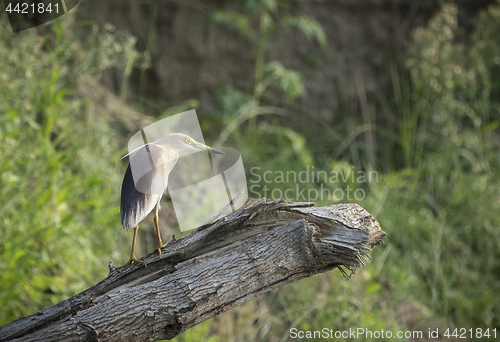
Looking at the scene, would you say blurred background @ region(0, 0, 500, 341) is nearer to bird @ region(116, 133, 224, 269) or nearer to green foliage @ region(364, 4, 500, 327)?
green foliage @ region(364, 4, 500, 327)

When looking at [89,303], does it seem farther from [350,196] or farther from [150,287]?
[350,196]

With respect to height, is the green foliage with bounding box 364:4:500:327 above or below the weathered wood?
below

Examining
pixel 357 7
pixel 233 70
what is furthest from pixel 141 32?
pixel 357 7

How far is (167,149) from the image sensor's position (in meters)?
0.67

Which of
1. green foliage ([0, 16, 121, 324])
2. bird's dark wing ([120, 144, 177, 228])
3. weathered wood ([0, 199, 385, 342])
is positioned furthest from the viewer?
green foliage ([0, 16, 121, 324])

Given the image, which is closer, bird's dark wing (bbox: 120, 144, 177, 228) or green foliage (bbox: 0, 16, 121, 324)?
bird's dark wing (bbox: 120, 144, 177, 228)

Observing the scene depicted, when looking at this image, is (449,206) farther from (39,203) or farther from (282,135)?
(39,203)

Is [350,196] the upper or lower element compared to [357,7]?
lower

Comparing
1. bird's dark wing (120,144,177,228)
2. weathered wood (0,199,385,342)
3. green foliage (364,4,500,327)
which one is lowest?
green foliage (364,4,500,327)

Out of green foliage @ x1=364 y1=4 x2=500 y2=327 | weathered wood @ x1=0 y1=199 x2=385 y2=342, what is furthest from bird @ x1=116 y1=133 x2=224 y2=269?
green foliage @ x1=364 y1=4 x2=500 y2=327

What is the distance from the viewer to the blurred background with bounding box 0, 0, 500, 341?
61.1 inches

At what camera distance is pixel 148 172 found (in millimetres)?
677

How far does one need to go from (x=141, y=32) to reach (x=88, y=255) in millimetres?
2297

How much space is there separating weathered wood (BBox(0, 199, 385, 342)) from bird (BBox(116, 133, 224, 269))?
0.65 feet
